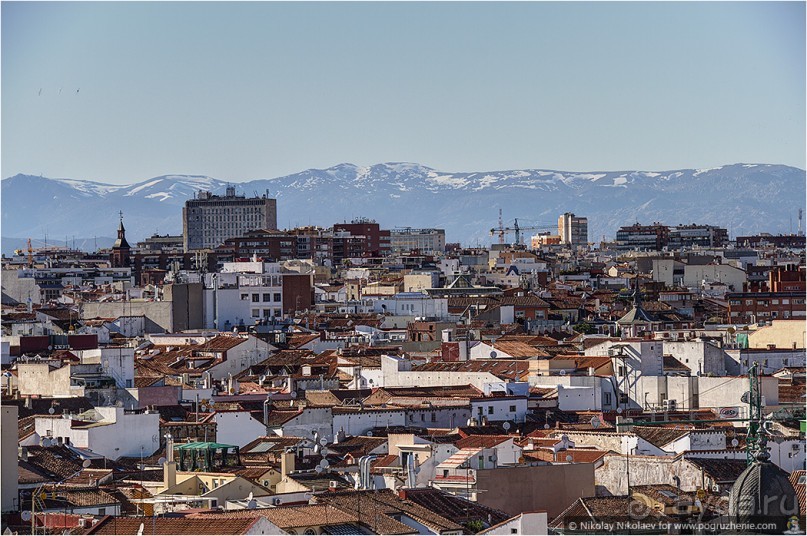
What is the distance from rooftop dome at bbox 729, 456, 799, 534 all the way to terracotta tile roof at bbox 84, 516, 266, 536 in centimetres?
479

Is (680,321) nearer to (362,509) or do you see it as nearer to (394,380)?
(394,380)

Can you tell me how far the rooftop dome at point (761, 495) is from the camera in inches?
759

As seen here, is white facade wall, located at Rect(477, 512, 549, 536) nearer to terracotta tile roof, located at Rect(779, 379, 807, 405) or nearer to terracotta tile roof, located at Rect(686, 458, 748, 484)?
terracotta tile roof, located at Rect(686, 458, 748, 484)

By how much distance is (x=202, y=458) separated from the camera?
3241 cm

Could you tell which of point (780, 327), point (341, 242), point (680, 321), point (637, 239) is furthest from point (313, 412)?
point (637, 239)

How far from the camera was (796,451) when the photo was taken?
118 ft

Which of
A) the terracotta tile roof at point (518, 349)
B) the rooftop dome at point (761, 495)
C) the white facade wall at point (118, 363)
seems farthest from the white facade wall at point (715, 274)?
the rooftop dome at point (761, 495)

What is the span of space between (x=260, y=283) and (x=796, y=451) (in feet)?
184

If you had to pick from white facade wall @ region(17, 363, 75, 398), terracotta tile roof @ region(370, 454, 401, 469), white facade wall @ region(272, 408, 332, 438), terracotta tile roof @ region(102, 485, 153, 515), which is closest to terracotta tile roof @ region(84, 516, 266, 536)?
terracotta tile roof @ region(102, 485, 153, 515)

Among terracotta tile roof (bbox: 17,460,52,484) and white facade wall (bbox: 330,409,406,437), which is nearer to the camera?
terracotta tile roof (bbox: 17,460,52,484)

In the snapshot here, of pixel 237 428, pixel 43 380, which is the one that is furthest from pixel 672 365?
pixel 237 428

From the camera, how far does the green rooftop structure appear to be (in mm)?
32094

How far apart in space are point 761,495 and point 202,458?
46.6ft

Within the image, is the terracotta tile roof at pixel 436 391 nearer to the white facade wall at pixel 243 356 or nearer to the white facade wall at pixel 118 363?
the white facade wall at pixel 118 363
